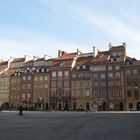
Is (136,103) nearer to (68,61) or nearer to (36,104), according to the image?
(68,61)

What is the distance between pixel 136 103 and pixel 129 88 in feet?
13.7

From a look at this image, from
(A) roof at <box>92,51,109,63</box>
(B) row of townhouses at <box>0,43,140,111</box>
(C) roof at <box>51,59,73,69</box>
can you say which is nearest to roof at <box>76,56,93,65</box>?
(B) row of townhouses at <box>0,43,140,111</box>

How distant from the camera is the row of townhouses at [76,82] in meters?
74.4

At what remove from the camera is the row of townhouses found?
2928 inches

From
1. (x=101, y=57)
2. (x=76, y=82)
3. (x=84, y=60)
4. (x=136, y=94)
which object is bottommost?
(x=136, y=94)

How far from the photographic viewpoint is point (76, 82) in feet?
268

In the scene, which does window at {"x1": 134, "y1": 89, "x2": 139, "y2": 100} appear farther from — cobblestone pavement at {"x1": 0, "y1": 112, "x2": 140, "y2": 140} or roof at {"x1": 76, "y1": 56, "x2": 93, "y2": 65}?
cobblestone pavement at {"x1": 0, "y1": 112, "x2": 140, "y2": 140}

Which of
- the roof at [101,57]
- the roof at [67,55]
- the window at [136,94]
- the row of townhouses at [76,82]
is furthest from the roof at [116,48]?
the roof at [67,55]

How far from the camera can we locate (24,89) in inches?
3563

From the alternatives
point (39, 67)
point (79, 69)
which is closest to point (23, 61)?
point (39, 67)

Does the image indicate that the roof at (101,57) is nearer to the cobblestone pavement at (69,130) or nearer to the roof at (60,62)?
the roof at (60,62)

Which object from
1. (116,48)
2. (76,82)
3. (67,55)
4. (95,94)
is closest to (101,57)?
(116,48)

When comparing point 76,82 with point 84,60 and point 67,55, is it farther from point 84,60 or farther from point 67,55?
point 67,55

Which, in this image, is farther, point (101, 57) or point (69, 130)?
point (101, 57)
